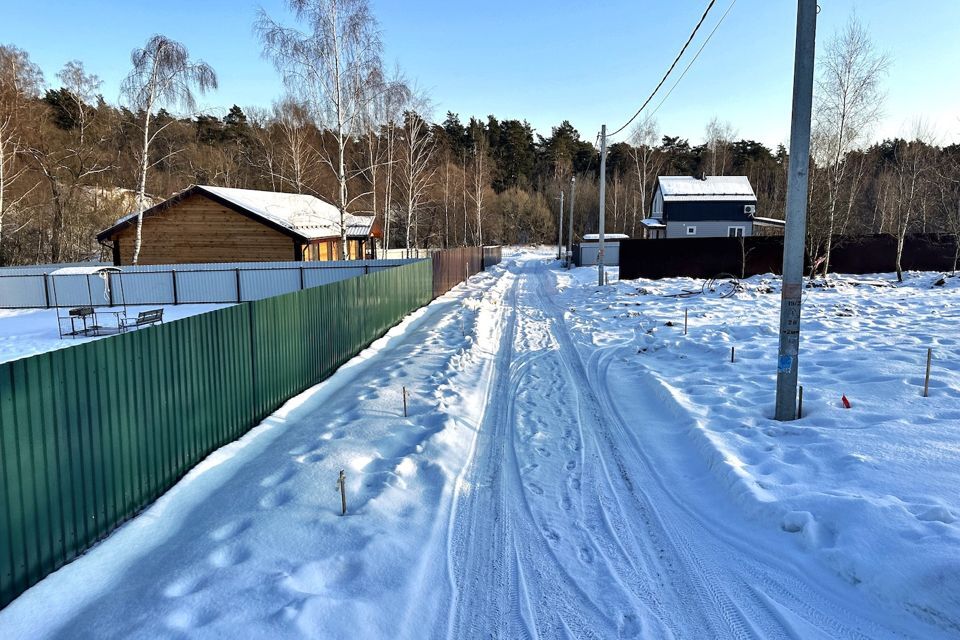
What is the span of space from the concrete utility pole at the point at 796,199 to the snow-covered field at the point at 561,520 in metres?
0.80

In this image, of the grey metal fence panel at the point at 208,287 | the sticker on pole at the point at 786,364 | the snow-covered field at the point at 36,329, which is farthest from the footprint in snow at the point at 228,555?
the grey metal fence panel at the point at 208,287

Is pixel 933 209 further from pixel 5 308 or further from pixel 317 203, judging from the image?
pixel 5 308

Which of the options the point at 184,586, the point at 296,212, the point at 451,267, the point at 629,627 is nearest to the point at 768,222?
the point at 451,267

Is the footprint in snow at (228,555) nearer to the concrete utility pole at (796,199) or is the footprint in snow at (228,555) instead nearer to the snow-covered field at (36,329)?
the concrete utility pole at (796,199)

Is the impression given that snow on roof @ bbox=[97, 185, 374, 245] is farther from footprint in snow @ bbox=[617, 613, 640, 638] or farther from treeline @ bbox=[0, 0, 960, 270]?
footprint in snow @ bbox=[617, 613, 640, 638]

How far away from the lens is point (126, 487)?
199 inches

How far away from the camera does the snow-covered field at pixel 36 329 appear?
14375 mm

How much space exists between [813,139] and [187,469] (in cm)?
3069

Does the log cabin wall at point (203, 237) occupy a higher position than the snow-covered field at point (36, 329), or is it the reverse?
the log cabin wall at point (203, 237)

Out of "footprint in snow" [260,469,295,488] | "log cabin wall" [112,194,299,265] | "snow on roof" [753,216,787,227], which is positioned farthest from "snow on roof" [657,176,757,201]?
"footprint in snow" [260,469,295,488]

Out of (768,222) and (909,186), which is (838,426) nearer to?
(909,186)

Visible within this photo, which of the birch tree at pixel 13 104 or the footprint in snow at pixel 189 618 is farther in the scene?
the birch tree at pixel 13 104

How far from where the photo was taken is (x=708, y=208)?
4869 centimetres

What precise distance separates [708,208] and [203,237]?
3918 cm
